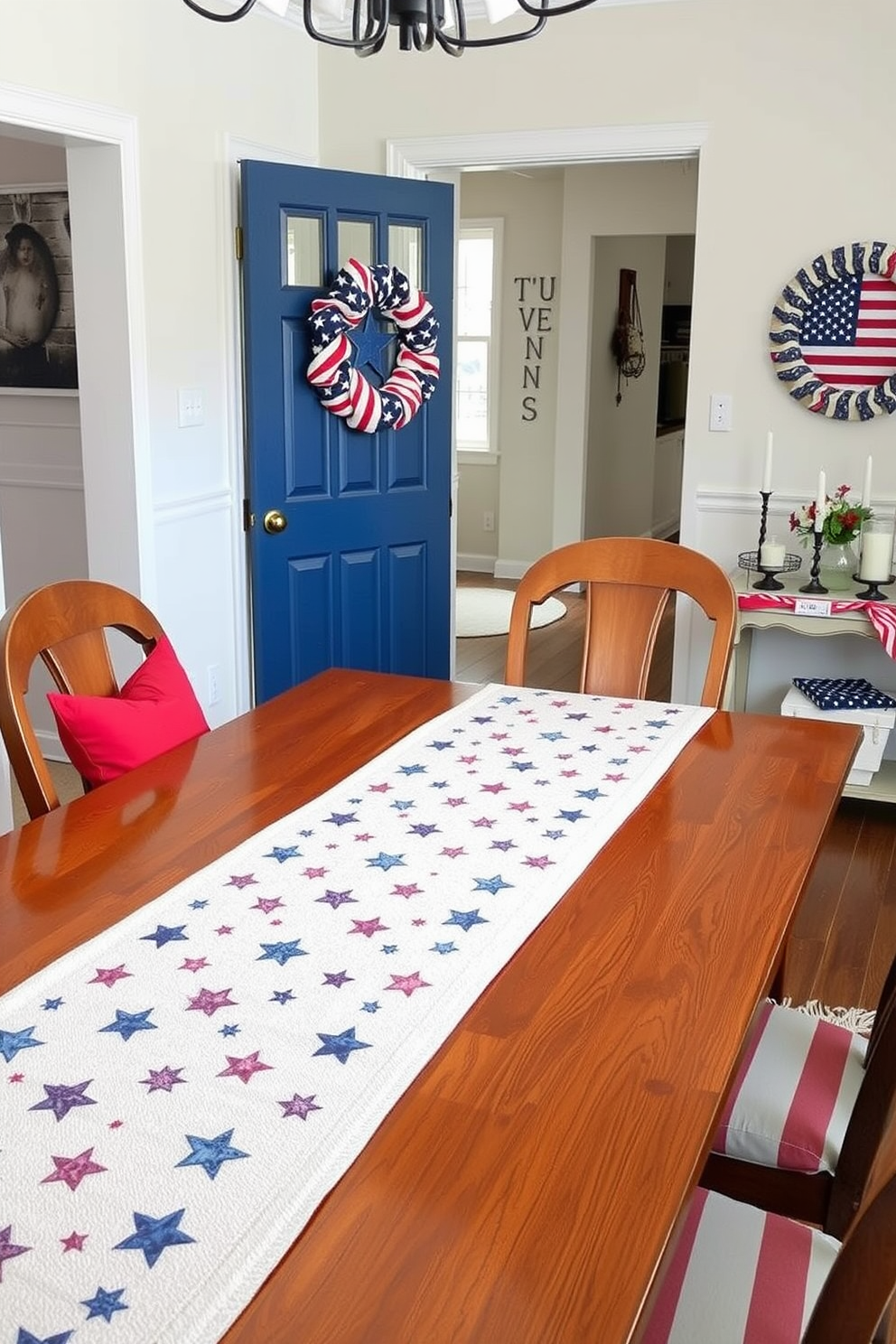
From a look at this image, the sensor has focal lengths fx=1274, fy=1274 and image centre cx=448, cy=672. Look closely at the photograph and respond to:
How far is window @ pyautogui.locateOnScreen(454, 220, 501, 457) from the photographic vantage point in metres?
7.72

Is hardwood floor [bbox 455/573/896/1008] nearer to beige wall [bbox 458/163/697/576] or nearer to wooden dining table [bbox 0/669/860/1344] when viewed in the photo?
wooden dining table [bbox 0/669/860/1344]

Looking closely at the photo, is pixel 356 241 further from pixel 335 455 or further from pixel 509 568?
pixel 509 568

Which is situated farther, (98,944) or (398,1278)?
(98,944)

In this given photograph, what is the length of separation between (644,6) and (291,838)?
3319 millimetres

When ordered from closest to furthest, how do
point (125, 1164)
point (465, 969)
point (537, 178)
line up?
point (125, 1164), point (465, 969), point (537, 178)

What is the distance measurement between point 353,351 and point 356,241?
1.25 ft

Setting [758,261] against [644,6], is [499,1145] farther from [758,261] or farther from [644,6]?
[644,6]

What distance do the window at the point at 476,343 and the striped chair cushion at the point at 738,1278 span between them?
6585 millimetres

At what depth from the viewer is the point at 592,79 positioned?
4.11m

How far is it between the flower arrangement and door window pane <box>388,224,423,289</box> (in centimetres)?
155

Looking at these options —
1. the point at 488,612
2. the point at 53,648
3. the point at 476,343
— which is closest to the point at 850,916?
the point at 53,648

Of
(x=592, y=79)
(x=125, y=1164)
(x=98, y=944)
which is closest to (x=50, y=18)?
(x=592, y=79)

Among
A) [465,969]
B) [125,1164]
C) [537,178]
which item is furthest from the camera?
[537,178]

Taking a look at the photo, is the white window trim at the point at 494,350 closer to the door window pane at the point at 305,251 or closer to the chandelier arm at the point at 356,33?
the door window pane at the point at 305,251
